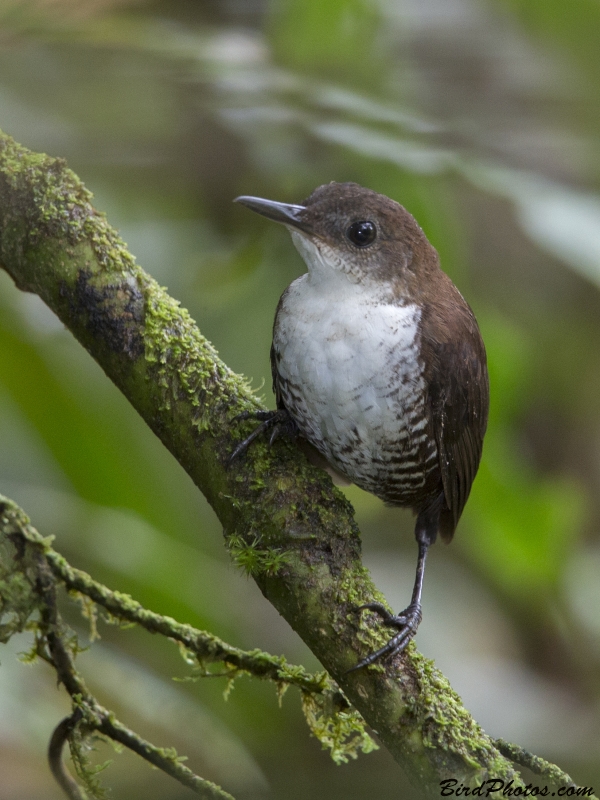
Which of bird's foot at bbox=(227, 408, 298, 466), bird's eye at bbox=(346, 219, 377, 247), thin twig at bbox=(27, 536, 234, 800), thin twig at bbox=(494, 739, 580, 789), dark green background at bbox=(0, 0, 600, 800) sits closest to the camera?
thin twig at bbox=(27, 536, 234, 800)

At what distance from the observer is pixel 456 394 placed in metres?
2.68

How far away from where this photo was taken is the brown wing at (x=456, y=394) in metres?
2.61

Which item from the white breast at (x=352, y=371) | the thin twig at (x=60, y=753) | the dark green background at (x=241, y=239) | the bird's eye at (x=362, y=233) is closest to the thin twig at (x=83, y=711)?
the thin twig at (x=60, y=753)

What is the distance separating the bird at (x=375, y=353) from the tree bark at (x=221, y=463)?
0.87 feet

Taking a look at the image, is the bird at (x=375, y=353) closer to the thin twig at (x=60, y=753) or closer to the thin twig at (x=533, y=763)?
the thin twig at (x=533, y=763)

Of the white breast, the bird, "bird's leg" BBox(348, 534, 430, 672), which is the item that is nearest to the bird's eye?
the bird

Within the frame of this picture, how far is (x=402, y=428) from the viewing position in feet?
8.53

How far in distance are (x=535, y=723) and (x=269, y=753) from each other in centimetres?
121

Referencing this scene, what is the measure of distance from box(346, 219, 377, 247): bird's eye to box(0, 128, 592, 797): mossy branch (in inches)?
26.4

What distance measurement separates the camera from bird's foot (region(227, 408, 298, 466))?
87.9 inches

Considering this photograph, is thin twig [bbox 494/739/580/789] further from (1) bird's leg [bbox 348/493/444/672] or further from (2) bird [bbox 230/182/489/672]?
(2) bird [bbox 230/182/489/672]

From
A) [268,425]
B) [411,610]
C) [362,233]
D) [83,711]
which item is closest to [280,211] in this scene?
[362,233]

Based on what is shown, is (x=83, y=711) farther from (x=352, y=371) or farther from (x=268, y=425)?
(x=352, y=371)

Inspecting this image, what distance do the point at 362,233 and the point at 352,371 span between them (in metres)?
0.45
